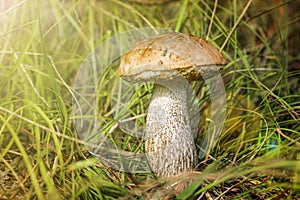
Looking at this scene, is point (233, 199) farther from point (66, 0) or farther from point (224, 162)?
point (66, 0)

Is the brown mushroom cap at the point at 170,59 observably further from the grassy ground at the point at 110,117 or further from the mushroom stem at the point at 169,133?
the grassy ground at the point at 110,117

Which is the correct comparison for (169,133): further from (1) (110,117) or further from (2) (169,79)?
(1) (110,117)

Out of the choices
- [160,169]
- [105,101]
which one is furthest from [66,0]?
[160,169]

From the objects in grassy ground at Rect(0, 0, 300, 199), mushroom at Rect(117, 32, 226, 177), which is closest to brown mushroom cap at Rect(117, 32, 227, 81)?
mushroom at Rect(117, 32, 226, 177)

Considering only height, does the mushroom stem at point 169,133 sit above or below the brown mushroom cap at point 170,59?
below

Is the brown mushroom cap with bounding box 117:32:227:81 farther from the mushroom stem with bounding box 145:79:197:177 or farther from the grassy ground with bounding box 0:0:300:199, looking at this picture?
the grassy ground with bounding box 0:0:300:199

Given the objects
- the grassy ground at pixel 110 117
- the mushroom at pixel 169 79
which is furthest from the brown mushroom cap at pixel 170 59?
the grassy ground at pixel 110 117

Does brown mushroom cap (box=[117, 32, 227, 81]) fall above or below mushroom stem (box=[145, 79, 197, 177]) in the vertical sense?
above
